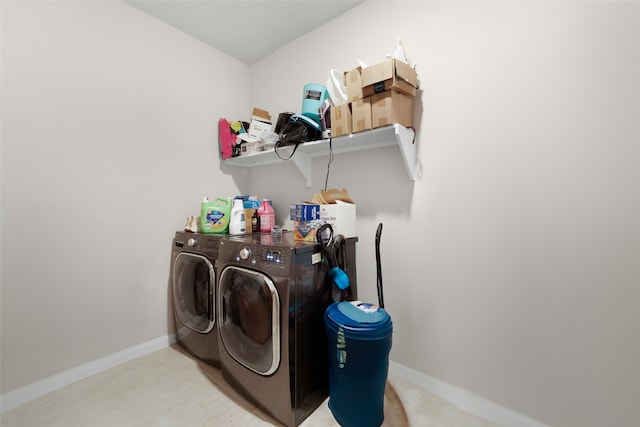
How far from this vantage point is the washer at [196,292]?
1.70 m

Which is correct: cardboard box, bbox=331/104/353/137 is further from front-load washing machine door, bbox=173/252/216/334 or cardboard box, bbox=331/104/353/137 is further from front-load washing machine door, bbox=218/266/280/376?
front-load washing machine door, bbox=173/252/216/334

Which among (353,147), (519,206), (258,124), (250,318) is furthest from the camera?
(258,124)

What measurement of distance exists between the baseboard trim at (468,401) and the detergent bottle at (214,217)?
1.59 meters

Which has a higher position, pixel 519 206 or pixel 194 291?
pixel 519 206

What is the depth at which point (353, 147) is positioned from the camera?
71.6 inches

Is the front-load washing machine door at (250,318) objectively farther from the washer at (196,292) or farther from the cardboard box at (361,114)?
the cardboard box at (361,114)

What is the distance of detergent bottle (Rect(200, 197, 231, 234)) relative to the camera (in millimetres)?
1881

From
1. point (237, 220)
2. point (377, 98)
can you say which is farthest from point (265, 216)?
point (377, 98)

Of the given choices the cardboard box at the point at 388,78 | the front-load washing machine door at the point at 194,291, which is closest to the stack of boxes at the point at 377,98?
the cardboard box at the point at 388,78

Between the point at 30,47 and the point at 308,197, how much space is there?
1925mm

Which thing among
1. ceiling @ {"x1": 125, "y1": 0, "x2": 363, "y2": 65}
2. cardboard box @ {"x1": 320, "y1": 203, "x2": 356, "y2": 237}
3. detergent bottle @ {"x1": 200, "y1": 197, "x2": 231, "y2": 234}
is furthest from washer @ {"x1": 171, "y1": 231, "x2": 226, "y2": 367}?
ceiling @ {"x1": 125, "y1": 0, "x2": 363, "y2": 65}

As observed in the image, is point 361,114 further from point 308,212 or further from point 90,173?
point 90,173

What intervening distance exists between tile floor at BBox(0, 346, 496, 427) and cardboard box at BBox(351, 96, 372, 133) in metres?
1.59

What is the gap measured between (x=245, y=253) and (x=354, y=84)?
45.2 inches
